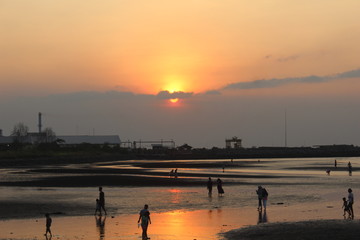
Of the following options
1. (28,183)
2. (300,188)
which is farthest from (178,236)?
(28,183)

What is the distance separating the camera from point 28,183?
65.7 m

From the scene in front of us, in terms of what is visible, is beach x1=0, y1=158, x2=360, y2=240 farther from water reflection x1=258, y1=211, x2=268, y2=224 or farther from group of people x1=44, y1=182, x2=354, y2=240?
group of people x1=44, y1=182, x2=354, y2=240

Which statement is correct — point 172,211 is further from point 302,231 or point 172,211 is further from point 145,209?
point 302,231

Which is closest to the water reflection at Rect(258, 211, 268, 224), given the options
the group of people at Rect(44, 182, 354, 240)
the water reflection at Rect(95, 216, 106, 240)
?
the group of people at Rect(44, 182, 354, 240)

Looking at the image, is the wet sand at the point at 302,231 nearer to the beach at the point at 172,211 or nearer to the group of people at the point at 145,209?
the beach at the point at 172,211

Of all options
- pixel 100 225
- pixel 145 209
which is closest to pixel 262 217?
pixel 145 209

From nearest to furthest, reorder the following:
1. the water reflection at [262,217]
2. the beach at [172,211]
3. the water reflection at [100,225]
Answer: the water reflection at [100,225]
the beach at [172,211]
the water reflection at [262,217]

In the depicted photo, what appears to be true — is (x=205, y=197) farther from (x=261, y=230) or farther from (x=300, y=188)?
(x=261, y=230)

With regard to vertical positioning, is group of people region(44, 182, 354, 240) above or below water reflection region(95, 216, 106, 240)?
above

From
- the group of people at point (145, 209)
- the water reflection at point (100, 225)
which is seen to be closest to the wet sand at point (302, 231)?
the group of people at point (145, 209)

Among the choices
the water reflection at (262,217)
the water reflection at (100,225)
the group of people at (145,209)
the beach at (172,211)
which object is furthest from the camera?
the water reflection at (262,217)

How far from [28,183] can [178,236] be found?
133 ft

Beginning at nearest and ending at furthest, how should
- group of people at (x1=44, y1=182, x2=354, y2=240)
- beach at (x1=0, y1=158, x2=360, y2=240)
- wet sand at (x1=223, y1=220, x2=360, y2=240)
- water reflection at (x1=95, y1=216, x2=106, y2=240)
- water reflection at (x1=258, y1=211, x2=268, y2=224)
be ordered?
1. wet sand at (x1=223, y1=220, x2=360, y2=240)
2. group of people at (x1=44, y1=182, x2=354, y2=240)
3. water reflection at (x1=95, y1=216, x2=106, y2=240)
4. beach at (x1=0, y1=158, x2=360, y2=240)
5. water reflection at (x1=258, y1=211, x2=268, y2=224)

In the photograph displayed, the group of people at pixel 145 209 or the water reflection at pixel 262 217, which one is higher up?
the group of people at pixel 145 209
